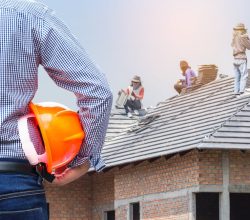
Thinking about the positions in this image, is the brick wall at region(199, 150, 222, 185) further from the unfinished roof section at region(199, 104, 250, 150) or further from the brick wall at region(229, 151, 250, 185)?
the unfinished roof section at region(199, 104, 250, 150)

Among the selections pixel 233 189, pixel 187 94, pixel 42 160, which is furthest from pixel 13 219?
pixel 187 94

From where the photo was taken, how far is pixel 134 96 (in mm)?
37656

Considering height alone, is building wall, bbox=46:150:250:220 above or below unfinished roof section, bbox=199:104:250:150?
below

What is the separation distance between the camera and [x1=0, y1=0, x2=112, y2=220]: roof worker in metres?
3.58

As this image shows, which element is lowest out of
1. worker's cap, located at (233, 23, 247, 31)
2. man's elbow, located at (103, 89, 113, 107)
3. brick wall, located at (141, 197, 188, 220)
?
man's elbow, located at (103, 89, 113, 107)

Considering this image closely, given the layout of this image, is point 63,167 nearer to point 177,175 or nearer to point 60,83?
point 60,83

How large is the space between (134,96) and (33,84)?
33.9 m

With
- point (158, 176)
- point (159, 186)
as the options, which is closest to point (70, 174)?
point (159, 186)

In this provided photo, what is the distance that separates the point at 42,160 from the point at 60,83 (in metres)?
0.29

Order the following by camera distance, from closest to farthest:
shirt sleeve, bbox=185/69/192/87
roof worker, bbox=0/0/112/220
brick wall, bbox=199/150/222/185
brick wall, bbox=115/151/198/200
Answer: roof worker, bbox=0/0/112/220 < brick wall, bbox=199/150/222/185 < brick wall, bbox=115/151/198/200 < shirt sleeve, bbox=185/69/192/87

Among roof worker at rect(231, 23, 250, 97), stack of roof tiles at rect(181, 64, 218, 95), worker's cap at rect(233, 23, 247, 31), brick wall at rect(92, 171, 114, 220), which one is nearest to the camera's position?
roof worker at rect(231, 23, 250, 97)

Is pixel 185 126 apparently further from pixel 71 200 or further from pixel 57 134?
pixel 57 134

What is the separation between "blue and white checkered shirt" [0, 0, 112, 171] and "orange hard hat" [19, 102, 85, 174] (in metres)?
0.04

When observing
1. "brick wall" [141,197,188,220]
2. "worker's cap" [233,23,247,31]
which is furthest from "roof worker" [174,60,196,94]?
"brick wall" [141,197,188,220]
